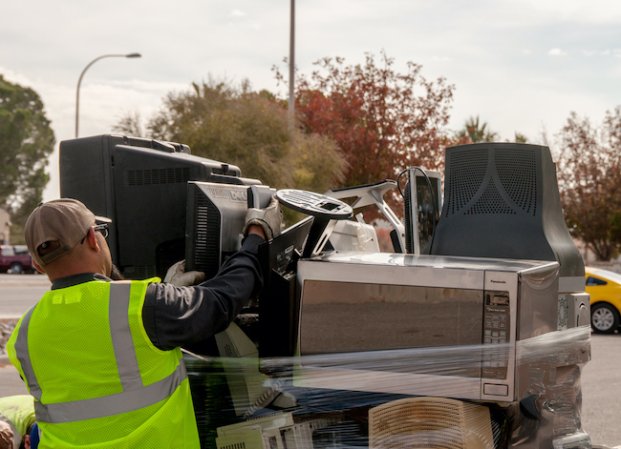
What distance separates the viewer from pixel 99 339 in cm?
262

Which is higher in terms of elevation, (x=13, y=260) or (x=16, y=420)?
(x=16, y=420)

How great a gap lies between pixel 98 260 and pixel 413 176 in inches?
76.3

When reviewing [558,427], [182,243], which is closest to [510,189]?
[558,427]

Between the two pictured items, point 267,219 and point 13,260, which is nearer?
point 267,219

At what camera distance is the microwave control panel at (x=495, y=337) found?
2.80 m

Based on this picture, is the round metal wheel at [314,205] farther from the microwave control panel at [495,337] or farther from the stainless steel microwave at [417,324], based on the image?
the microwave control panel at [495,337]

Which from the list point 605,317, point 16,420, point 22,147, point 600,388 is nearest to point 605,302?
point 605,317

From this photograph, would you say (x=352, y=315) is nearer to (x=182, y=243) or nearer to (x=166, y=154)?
(x=182, y=243)

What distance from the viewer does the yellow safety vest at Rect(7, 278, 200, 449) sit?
103 inches

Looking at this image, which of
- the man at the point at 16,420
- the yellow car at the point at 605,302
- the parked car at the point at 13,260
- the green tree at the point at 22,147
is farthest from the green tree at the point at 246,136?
the green tree at the point at 22,147

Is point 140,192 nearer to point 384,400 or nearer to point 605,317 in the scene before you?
point 384,400

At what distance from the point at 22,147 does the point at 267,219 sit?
5791 centimetres

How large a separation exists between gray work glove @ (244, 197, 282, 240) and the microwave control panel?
29.9 inches

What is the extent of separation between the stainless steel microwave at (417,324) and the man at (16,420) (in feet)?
5.28
